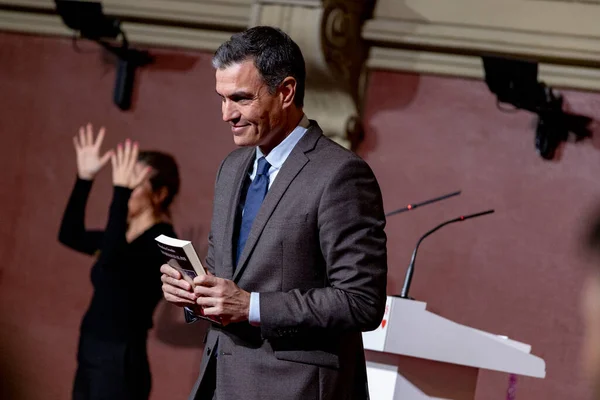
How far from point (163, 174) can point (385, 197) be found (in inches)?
44.5

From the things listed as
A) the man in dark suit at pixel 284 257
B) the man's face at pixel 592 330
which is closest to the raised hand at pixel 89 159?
the man's face at pixel 592 330

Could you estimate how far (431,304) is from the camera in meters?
4.68

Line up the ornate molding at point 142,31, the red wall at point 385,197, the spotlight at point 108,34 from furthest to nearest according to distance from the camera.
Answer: the ornate molding at point 142,31
the spotlight at point 108,34
the red wall at point 385,197

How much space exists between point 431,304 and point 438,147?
778 millimetres

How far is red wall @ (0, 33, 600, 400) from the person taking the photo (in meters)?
4.50

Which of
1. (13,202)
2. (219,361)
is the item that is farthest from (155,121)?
(219,361)

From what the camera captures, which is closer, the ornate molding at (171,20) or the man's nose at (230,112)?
the man's nose at (230,112)

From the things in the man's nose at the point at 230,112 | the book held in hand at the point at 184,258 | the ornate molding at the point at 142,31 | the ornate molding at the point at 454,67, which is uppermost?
the ornate molding at the point at 454,67

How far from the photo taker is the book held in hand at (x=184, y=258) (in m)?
2.15

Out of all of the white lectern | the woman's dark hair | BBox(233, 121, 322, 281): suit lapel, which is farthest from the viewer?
the woman's dark hair

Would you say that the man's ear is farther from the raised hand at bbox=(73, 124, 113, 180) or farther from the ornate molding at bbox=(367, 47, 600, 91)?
the raised hand at bbox=(73, 124, 113, 180)

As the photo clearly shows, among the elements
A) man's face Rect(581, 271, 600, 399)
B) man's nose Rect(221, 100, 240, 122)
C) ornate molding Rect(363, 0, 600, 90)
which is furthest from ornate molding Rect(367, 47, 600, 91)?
man's nose Rect(221, 100, 240, 122)

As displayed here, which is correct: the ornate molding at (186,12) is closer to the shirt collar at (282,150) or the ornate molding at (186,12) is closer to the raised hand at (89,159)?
the raised hand at (89,159)

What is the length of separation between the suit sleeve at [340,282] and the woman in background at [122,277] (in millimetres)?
2203
